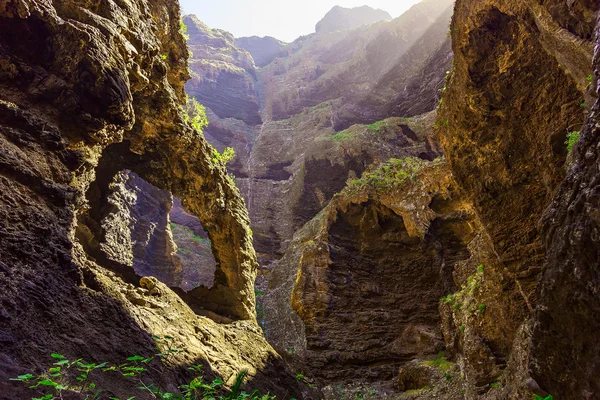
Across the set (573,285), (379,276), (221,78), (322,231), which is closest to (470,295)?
(379,276)

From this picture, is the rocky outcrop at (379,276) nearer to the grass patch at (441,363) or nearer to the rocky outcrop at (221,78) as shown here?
the grass patch at (441,363)

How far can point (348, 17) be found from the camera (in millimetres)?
81375

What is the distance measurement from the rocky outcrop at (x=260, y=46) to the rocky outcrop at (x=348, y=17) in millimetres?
10935

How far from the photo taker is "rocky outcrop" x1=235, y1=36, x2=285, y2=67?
83.8 metres

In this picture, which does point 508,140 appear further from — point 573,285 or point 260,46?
point 260,46

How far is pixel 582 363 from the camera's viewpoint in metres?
3.12

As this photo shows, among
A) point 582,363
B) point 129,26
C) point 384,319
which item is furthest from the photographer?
point 384,319

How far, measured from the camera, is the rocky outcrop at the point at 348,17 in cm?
8006

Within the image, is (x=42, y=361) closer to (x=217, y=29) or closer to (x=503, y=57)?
(x=503, y=57)

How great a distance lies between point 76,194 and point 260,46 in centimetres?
8986

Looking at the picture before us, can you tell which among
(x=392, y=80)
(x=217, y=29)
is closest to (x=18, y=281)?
(x=392, y=80)

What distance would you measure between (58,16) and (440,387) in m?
14.4

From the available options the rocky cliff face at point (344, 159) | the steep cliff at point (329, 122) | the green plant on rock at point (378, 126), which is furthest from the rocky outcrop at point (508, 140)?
the green plant on rock at point (378, 126)

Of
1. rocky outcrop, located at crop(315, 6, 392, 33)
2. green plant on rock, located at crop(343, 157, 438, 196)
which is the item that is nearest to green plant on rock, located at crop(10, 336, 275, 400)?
green plant on rock, located at crop(343, 157, 438, 196)
